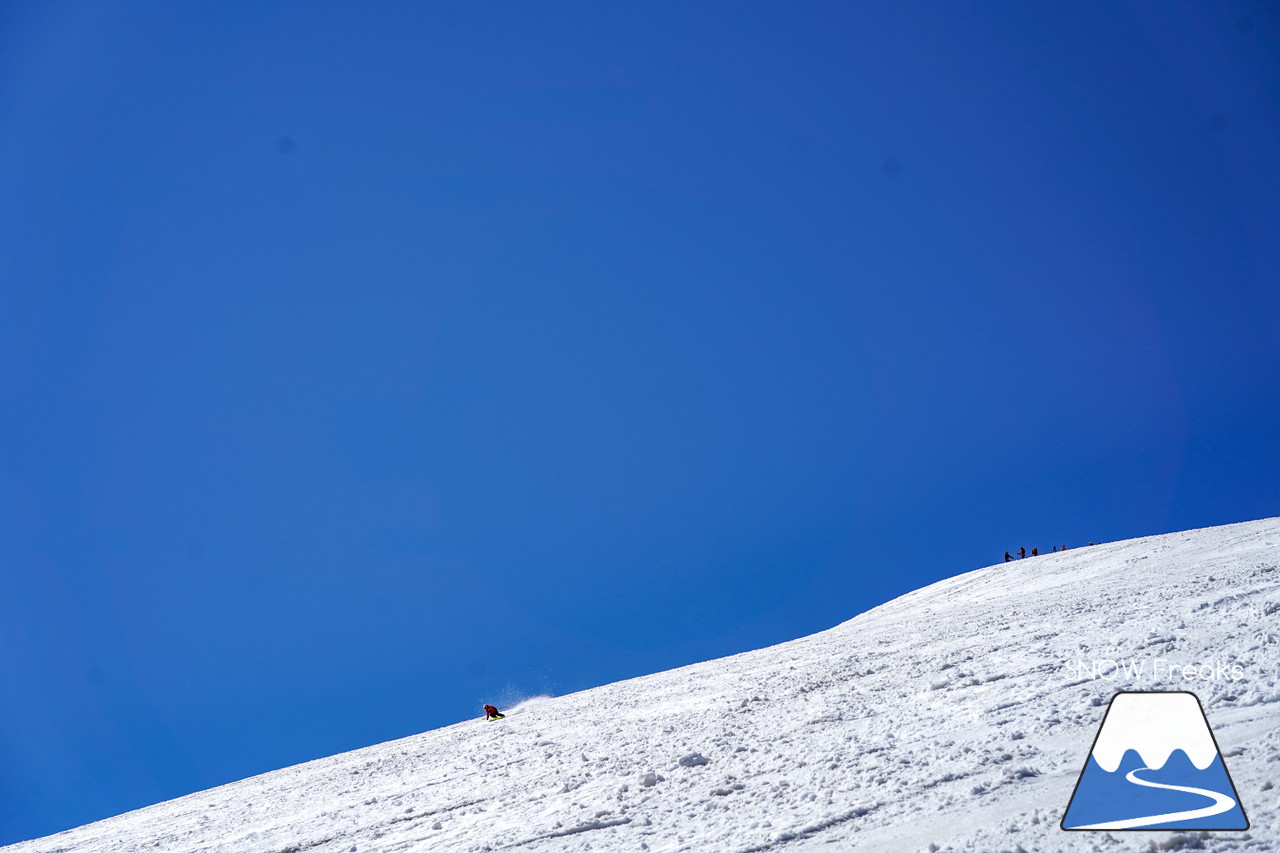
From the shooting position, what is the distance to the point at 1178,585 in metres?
16.0

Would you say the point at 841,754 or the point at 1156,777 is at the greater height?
the point at 841,754

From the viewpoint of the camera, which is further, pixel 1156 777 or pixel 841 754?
pixel 841 754

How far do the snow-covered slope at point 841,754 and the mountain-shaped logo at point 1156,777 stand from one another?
165mm

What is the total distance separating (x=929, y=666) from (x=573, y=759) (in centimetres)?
676

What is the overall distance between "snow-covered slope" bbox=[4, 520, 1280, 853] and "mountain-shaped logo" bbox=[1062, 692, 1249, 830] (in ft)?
0.54

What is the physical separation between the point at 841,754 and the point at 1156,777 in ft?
12.8

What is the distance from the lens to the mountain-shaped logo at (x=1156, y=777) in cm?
628

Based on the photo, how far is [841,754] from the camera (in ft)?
32.9

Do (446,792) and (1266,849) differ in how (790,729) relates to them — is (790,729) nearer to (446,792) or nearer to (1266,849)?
(446,792)

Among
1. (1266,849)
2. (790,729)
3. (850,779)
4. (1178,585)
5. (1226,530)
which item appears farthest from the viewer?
(1226,530)

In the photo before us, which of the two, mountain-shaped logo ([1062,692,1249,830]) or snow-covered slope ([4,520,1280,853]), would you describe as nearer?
mountain-shaped logo ([1062,692,1249,830])

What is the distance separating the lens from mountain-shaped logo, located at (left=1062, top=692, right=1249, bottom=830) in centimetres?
628

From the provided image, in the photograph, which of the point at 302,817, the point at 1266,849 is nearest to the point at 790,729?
the point at 1266,849

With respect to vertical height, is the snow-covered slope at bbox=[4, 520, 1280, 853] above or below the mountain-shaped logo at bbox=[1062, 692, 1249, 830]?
above
